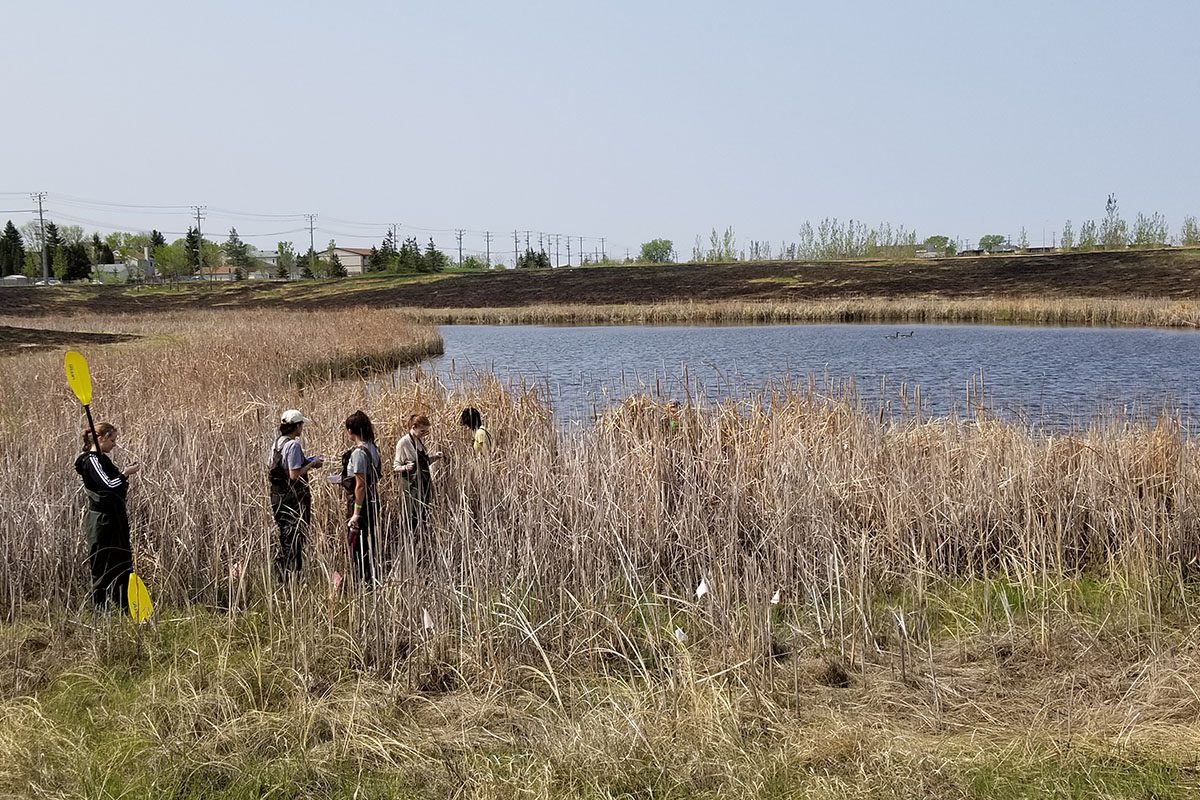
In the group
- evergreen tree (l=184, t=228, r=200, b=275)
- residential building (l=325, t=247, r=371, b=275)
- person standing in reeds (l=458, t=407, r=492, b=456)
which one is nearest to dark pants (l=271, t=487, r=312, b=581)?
person standing in reeds (l=458, t=407, r=492, b=456)

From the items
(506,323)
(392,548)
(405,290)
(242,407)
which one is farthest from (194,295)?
(392,548)

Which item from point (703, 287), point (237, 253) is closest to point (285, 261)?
point (237, 253)

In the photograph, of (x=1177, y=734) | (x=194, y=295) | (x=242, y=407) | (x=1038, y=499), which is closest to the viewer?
(x=1177, y=734)

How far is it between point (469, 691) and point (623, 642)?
823 mm

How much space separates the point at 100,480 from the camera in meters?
5.89

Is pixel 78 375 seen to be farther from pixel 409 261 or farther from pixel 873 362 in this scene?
pixel 409 261

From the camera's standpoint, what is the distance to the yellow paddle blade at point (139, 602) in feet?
18.7

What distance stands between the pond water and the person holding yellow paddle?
4201mm

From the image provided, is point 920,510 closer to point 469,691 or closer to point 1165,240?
point 469,691

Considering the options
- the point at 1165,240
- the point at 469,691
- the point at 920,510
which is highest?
the point at 1165,240

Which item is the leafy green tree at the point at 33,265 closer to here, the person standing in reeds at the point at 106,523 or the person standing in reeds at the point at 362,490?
the person standing in reeds at the point at 106,523

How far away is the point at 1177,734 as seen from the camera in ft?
13.4

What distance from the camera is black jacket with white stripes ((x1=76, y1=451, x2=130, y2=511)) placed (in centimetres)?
589

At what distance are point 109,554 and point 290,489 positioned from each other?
1129 millimetres
